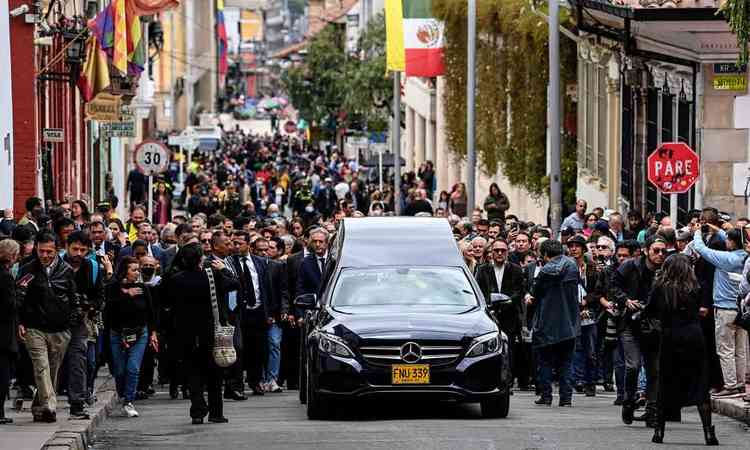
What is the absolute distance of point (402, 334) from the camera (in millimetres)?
16781

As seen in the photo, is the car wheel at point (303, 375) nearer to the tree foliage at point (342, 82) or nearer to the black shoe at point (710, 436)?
the black shoe at point (710, 436)

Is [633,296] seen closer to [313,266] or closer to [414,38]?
[313,266]

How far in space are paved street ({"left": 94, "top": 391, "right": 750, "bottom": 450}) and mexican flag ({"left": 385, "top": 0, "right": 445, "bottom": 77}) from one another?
2760cm

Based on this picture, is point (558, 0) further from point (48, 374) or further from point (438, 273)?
point (48, 374)

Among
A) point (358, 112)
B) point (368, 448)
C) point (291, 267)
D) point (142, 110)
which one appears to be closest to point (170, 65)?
point (358, 112)

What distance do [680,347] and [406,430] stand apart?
2361mm

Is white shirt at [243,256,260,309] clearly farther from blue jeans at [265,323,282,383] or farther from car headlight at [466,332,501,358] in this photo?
car headlight at [466,332,501,358]

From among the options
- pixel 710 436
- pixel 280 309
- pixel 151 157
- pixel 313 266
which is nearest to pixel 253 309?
pixel 280 309

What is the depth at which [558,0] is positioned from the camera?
118 feet

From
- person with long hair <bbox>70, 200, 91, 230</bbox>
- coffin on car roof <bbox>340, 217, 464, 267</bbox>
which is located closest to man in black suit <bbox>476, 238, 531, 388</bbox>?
coffin on car roof <bbox>340, 217, 464, 267</bbox>

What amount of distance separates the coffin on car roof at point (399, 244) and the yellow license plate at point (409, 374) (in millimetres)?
1696

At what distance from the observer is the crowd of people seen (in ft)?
52.2

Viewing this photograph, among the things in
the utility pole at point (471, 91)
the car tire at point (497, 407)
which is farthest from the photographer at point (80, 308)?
the utility pole at point (471, 91)

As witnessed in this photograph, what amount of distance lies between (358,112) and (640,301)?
6166cm
